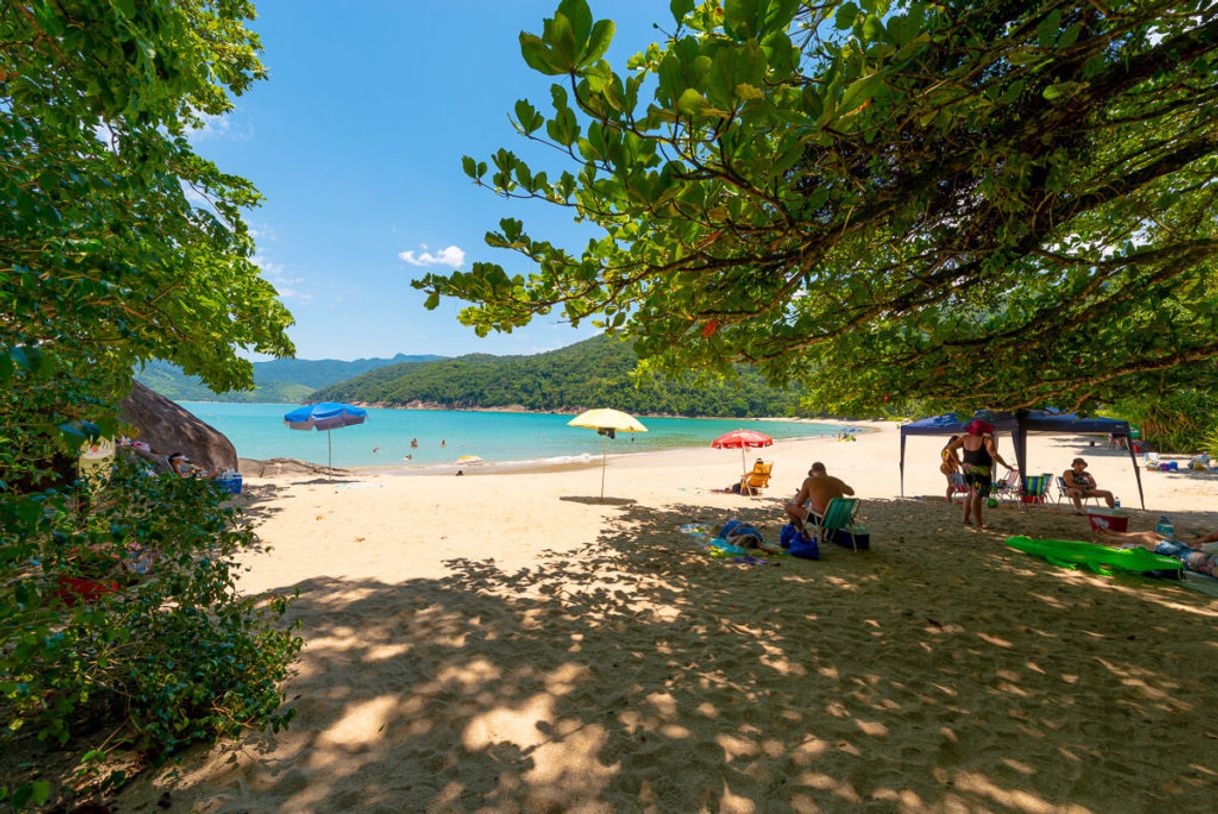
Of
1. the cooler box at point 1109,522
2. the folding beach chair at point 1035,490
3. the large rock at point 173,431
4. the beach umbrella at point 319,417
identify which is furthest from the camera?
the beach umbrella at point 319,417

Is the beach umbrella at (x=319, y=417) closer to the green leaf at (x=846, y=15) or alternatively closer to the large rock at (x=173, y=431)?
the large rock at (x=173, y=431)

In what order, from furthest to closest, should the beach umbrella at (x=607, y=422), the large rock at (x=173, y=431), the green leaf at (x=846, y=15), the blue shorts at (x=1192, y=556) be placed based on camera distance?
the large rock at (x=173, y=431)
the beach umbrella at (x=607, y=422)
the blue shorts at (x=1192, y=556)
the green leaf at (x=846, y=15)

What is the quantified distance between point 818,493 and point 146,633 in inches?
287

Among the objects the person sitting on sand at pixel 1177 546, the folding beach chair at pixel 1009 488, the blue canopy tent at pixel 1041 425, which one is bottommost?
the person sitting on sand at pixel 1177 546

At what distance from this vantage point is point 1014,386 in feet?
15.0

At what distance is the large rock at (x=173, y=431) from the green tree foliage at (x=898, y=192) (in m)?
14.2

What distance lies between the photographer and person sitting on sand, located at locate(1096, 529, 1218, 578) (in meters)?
5.09

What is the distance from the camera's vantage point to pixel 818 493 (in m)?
6.96

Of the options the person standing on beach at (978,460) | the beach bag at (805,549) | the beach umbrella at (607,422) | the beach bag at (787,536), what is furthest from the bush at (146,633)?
the person standing on beach at (978,460)

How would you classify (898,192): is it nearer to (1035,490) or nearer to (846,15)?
(846,15)

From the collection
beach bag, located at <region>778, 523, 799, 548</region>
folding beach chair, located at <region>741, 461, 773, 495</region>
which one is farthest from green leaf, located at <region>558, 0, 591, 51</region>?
folding beach chair, located at <region>741, 461, 773, 495</region>

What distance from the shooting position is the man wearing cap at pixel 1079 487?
9.20 m

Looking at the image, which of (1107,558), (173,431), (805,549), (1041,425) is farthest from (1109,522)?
(173,431)

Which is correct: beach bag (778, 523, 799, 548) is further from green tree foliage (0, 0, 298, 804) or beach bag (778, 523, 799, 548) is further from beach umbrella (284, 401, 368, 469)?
beach umbrella (284, 401, 368, 469)
